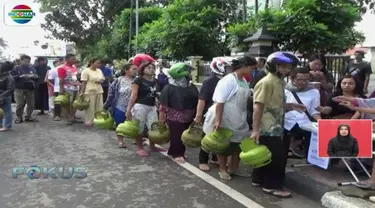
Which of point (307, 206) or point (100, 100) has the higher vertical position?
point (100, 100)

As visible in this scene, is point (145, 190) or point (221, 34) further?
point (221, 34)

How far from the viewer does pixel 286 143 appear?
5.23 m

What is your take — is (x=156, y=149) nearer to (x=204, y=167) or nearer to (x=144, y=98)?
A: (x=144, y=98)

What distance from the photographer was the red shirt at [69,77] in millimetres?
9398

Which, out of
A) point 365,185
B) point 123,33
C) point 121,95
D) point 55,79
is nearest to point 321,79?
point 365,185

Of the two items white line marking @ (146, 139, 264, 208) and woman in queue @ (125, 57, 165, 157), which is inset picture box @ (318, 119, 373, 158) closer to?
white line marking @ (146, 139, 264, 208)

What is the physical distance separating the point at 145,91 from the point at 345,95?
9.31ft

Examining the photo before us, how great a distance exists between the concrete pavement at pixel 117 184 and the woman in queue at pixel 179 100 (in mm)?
570

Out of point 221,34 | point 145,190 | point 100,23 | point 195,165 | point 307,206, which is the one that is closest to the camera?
point 307,206

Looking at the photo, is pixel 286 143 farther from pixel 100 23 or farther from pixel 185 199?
pixel 100 23

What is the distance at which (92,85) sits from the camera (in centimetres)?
895

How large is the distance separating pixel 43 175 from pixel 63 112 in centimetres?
532

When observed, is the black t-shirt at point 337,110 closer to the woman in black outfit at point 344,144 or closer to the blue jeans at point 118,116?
the woman in black outfit at point 344,144

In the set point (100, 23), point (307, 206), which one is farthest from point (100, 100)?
point (100, 23)
